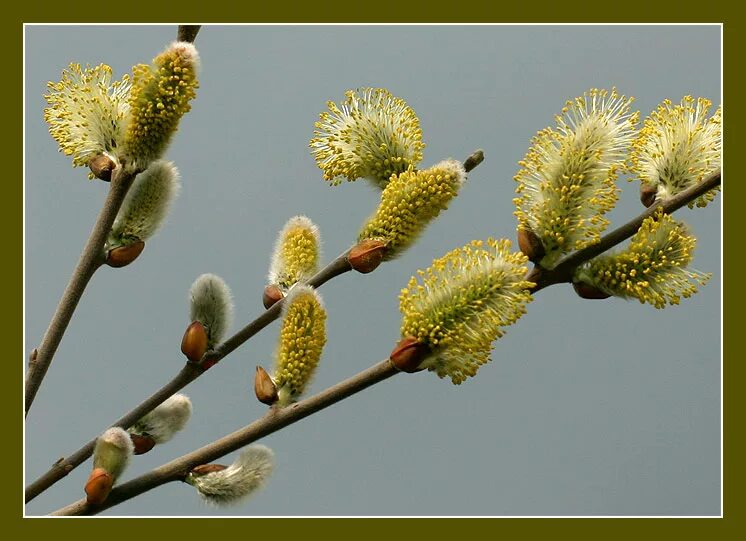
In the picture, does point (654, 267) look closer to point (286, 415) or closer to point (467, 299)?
point (467, 299)

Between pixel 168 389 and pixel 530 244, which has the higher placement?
pixel 530 244

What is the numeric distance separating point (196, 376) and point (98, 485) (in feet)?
0.69

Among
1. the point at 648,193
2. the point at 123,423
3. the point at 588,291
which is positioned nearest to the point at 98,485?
the point at 123,423

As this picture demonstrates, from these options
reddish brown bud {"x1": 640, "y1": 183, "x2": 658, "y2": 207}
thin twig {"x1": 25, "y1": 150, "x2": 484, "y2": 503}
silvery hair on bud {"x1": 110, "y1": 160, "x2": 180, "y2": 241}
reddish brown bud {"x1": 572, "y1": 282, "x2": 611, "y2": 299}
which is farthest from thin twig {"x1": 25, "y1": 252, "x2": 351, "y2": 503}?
reddish brown bud {"x1": 640, "y1": 183, "x2": 658, "y2": 207}

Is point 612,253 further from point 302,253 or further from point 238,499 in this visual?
point 238,499

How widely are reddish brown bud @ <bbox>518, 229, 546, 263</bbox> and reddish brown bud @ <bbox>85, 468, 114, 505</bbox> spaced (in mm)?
655

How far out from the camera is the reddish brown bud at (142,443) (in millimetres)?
1272

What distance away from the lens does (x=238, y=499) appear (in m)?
1.18

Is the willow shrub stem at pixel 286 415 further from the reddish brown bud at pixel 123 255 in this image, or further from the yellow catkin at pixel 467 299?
the reddish brown bud at pixel 123 255

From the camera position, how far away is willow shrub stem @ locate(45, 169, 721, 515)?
103cm

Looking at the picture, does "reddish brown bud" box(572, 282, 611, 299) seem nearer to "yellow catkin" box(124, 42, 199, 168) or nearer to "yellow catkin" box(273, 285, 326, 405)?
"yellow catkin" box(273, 285, 326, 405)

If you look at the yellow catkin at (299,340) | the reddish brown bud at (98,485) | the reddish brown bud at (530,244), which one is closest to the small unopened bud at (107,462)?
the reddish brown bud at (98,485)

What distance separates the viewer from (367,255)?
1125mm
